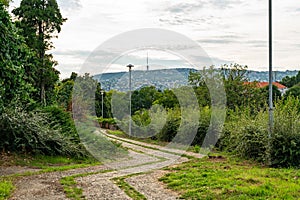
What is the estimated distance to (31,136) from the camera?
473 inches

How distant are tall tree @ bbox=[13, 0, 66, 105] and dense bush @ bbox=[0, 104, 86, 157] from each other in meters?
7.04

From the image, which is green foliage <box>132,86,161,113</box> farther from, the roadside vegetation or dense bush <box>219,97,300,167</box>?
dense bush <box>219,97,300,167</box>

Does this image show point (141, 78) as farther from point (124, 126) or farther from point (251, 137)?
point (124, 126)

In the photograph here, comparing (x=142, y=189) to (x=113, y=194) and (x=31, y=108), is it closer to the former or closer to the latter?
(x=113, y=194)

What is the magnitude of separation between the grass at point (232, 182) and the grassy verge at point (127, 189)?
79cm

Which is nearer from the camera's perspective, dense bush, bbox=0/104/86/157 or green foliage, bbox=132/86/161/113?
dense bush, bbox=0/104/86/157

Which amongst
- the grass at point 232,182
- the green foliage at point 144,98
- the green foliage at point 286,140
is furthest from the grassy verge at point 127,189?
the green foliage at point 144,98

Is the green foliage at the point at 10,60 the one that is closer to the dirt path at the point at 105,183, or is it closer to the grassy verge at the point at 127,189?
the dirt path at the point at 105,183

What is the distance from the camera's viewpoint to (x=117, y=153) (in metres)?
13.4

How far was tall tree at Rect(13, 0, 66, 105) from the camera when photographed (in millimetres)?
19328

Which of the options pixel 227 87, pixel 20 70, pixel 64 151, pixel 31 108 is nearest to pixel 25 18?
pixel 31 108

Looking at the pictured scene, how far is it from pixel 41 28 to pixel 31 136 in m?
9.64

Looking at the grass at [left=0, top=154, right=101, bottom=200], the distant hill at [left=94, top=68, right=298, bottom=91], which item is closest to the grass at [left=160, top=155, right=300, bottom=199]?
the grass at [left=0, top=154, right=101, bottom=200]

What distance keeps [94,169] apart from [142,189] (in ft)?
10.4
